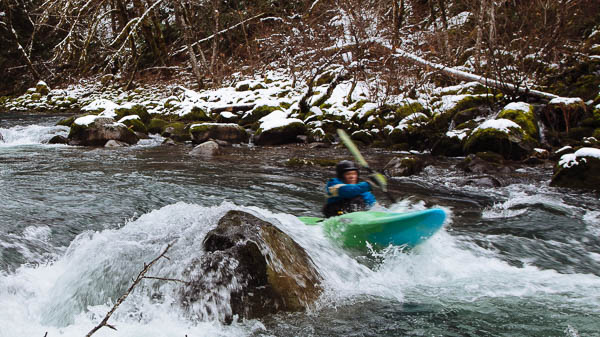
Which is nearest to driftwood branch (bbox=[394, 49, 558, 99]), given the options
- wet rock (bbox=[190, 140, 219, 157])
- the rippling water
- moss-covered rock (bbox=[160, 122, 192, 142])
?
the rippling water

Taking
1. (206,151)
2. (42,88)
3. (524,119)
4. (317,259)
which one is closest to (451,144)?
(524,119)

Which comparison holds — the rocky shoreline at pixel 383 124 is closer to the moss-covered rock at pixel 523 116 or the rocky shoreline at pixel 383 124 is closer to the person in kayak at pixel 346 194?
the moss-covered rock at pixel 523 116

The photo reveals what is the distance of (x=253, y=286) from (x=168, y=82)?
64.3 feet

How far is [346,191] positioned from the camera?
4.73 metres

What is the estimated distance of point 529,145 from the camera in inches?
317

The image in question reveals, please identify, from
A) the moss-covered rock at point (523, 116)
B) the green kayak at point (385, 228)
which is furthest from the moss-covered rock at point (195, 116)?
the green kayak at point (385, 228)

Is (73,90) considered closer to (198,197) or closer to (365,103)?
(365,103)

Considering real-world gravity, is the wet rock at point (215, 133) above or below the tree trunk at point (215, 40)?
below

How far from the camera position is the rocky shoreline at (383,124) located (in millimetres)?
7859

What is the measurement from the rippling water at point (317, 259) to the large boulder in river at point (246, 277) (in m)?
0.09

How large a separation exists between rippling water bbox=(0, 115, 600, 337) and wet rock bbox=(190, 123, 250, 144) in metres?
4.48

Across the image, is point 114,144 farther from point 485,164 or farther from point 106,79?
point 106,79

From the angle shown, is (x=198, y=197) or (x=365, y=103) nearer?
(x=198, y=197)

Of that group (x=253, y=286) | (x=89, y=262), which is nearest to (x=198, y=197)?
(x=89, y=262)
